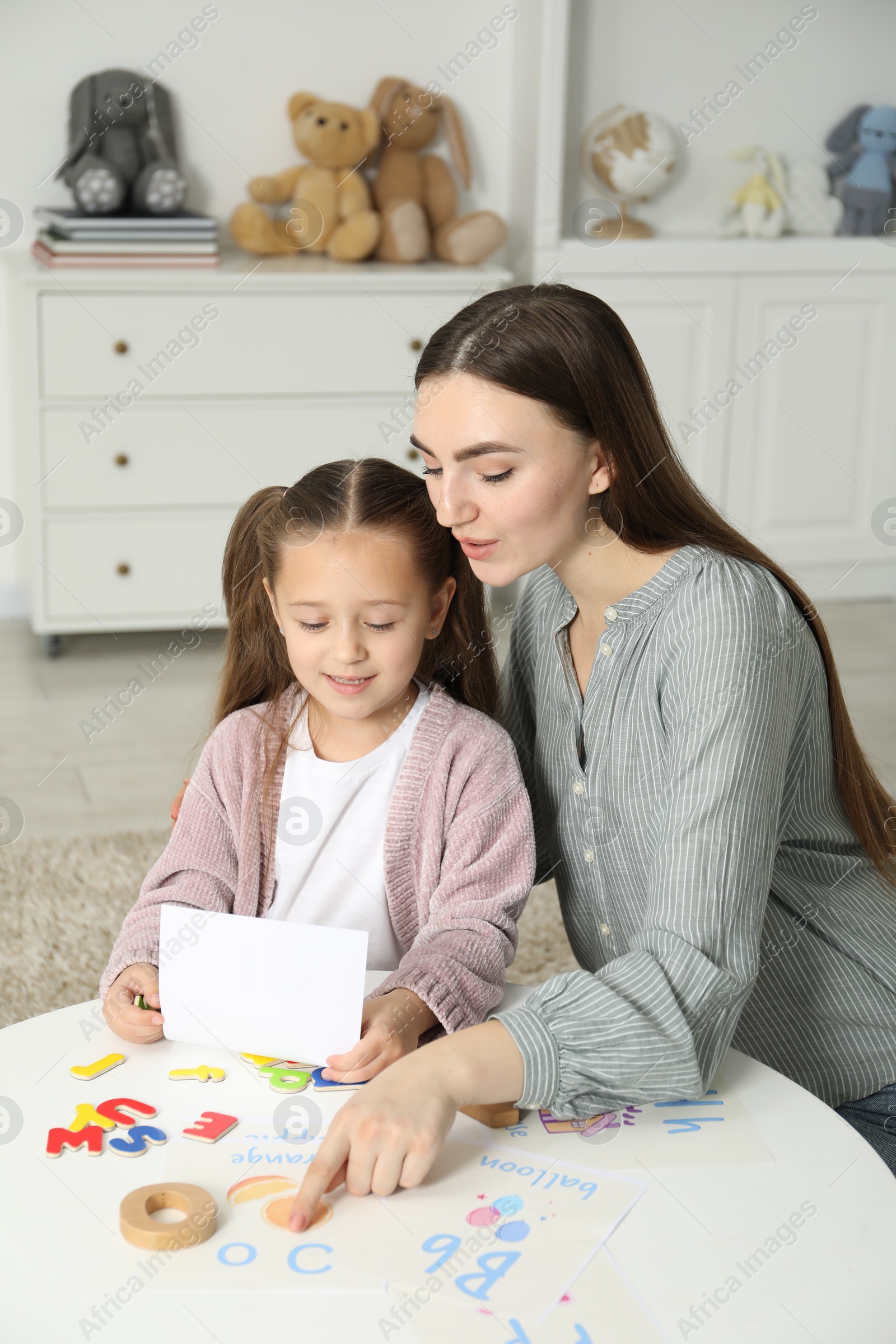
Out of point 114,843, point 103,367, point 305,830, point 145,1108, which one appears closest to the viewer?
point 145,1108

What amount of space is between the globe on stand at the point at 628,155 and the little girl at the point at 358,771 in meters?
2.66

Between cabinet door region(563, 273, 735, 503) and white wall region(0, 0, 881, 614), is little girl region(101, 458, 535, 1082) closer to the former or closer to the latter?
cabinet door region(563, 273, 735, 503)

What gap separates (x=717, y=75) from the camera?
12.3 feet

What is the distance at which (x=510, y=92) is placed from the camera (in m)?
3.70

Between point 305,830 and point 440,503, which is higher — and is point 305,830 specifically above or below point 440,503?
below

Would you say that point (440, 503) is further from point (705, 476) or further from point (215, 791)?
point (705, 476)

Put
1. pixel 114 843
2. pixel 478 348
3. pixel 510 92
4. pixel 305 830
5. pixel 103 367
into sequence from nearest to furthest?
pixel 478 348, pixel 305 830, pixel 114 843, pixel 103 367, pixel 510 92

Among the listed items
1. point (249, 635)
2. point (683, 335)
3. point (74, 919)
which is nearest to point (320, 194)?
point (683, 335)

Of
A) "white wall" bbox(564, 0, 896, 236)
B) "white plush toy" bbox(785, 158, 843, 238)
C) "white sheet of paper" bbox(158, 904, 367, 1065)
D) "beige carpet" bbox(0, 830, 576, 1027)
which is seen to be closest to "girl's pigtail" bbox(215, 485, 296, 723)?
"white sheet of paper" bbox(158, 904, 367, 1065)

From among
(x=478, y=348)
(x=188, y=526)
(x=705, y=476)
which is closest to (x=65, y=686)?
(x=188, y=526)

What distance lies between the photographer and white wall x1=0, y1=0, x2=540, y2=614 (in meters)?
3.35

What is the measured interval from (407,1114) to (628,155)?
10.7 feet

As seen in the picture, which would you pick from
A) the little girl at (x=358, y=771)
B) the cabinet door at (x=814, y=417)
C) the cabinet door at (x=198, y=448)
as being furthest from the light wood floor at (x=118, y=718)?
the little girl at (x=358, y=771)

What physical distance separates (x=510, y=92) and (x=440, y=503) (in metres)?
2.95
